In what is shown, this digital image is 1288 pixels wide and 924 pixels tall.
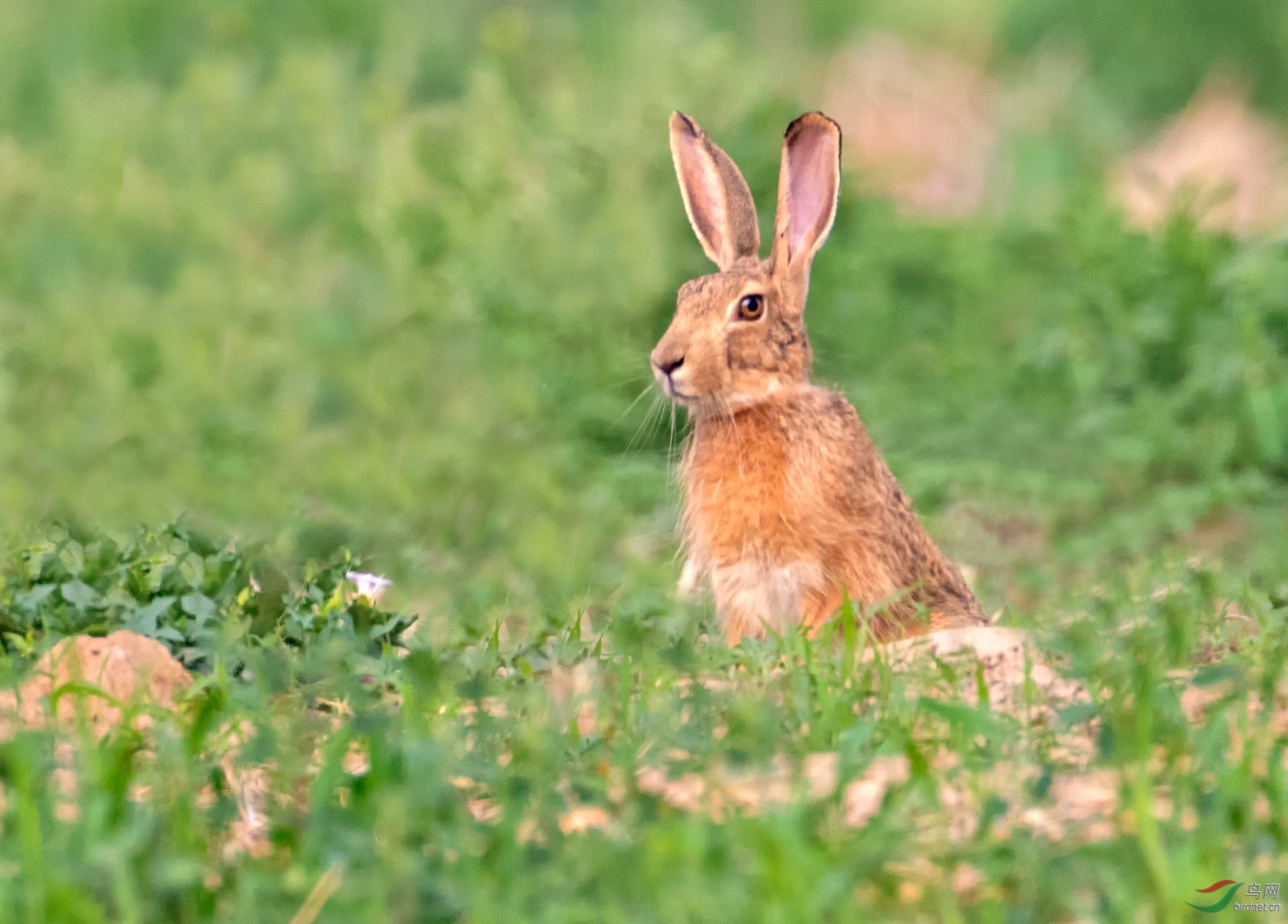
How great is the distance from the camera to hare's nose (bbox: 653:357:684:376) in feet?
15.4

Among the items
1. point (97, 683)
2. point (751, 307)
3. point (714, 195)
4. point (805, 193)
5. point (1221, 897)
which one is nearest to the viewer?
point (1221, 897)

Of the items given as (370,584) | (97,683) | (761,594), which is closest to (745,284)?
(761,594)

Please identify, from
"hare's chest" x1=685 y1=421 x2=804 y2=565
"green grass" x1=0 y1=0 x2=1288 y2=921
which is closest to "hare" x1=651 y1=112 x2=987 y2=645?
"hare's chest" x1=685 y1=421 x2=804 y2=565

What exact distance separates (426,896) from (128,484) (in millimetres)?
4480

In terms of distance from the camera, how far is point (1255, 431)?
22.8 ft

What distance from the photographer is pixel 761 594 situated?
A: 4676 millimetres

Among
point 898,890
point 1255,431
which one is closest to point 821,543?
point 898,890

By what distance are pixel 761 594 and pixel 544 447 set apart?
2.66 metres

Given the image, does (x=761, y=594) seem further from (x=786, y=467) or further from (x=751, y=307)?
(x=751, y=307)

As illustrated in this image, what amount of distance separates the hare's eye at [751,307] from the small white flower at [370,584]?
1.12 m

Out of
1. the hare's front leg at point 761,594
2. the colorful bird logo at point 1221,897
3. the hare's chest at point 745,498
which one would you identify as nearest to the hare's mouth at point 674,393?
the hare's chest at point 745,498

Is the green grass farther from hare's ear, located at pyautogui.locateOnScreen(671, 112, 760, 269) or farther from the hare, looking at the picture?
hare's ear, located at pyautogui.locateOnScreen(671, 112, 760, 269)

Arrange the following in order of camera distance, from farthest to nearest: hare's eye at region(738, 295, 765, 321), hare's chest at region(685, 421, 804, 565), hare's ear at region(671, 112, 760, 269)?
hare's ear at region(671, 112, 760, 269)
hare's eye at region(738, 295, 765, 321)
hare's chest at region(685, 421, 804, 565)

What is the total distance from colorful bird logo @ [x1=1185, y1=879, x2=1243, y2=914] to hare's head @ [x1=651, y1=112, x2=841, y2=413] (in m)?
2.18
